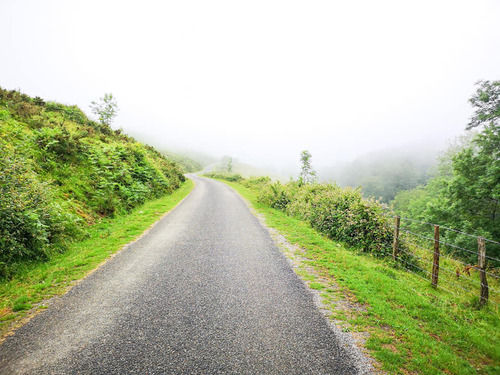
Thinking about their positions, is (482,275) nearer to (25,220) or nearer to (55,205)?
(25,220)

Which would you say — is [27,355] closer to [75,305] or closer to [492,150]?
[75,305]

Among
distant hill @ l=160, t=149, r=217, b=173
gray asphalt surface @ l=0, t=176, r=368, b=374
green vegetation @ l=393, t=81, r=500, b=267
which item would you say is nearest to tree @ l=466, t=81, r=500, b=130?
green vegetation @ l=393, t=81, r=500, b=267

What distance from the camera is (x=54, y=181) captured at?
8.86 meters

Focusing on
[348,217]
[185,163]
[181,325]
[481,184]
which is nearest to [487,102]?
[481,184]

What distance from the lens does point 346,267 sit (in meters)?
6.30

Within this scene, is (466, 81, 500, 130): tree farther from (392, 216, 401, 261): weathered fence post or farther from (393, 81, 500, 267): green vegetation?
(392, 216, 401, 261): weathered fence post

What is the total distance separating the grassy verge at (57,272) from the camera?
12.8 ft

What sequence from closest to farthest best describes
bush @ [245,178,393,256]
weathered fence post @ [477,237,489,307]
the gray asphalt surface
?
1. the gray asphalt surface
2. weathered fence post @ [477,237,489,307]
3. bush @ [245,178,393,256]

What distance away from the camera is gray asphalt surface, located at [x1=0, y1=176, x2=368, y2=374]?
2.85 metres

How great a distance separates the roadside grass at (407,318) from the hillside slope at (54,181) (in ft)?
24.9

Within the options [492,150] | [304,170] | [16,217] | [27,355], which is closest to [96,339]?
[27,355]

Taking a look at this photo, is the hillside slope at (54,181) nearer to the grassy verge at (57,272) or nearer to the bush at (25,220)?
the bush at (25,220)

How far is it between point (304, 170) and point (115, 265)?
108 ft

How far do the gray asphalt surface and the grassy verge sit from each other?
36 cm
